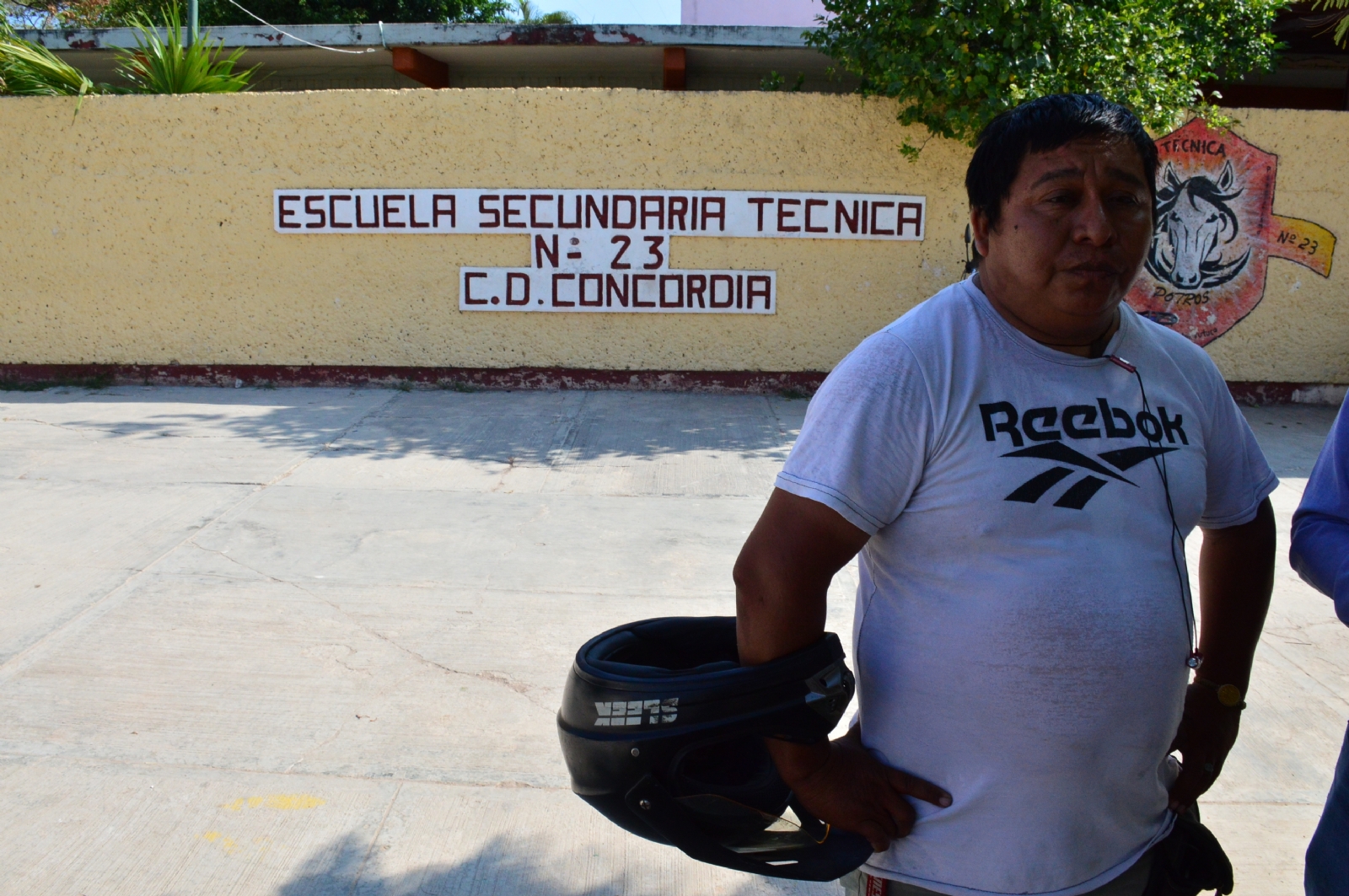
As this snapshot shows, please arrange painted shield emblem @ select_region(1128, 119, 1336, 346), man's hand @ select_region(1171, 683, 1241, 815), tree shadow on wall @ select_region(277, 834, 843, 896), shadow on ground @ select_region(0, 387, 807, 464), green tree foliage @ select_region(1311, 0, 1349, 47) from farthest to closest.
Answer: painted shield emblem @ select_region(1128, 119, 1336, 346) → green tree foliage @ select_region(1311, 0, 1349, 47) → shadow on ground @ select_region(0, 387, 807, 464) → tree shadow on wall @ select_region(277, 834, 843, 896) → man's hand @ select_region(1171, 683, 1241, 815)

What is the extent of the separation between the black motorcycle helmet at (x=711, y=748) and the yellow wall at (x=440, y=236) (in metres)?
6.92

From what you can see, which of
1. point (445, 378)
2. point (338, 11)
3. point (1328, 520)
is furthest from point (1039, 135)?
point (338, 11)

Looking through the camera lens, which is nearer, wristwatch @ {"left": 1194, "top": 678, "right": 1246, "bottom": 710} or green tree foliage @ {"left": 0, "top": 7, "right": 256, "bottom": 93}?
wristwatch @ {"left": 1194, "top": 678, "right": 1246, "bottom": 710}

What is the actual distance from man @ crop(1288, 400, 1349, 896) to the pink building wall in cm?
2038

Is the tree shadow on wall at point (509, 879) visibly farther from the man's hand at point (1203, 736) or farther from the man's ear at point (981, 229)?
the man's ear at point (981, 229)

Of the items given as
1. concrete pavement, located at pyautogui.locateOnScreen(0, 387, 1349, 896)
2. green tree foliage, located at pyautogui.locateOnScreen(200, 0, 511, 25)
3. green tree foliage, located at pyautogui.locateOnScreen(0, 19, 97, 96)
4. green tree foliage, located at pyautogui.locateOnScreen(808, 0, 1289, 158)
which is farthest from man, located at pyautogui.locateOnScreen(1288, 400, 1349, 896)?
green tree foliage, located at pyautogui.locateOnScreen(200, 0, 511, 25)

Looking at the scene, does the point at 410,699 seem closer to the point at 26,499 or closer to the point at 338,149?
the point at 26,499

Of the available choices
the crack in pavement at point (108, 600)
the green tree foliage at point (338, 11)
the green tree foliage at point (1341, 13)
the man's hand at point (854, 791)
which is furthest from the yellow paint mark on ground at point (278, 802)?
the green tree foliage at point (338, 11)

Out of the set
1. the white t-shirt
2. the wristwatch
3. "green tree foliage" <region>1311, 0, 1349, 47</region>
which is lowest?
the wristwatch

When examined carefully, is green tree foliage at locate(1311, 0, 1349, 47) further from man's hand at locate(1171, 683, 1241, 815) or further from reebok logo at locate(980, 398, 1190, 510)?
reebok logo at locate(980, 398, 1190, 510)

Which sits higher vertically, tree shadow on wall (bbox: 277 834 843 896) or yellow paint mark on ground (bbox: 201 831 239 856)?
yellow paint mark on ground (bbox: 201 831 239 856)

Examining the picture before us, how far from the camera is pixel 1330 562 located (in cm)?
166

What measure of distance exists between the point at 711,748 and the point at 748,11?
70.8ft

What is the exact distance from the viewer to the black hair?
5.09 ft
